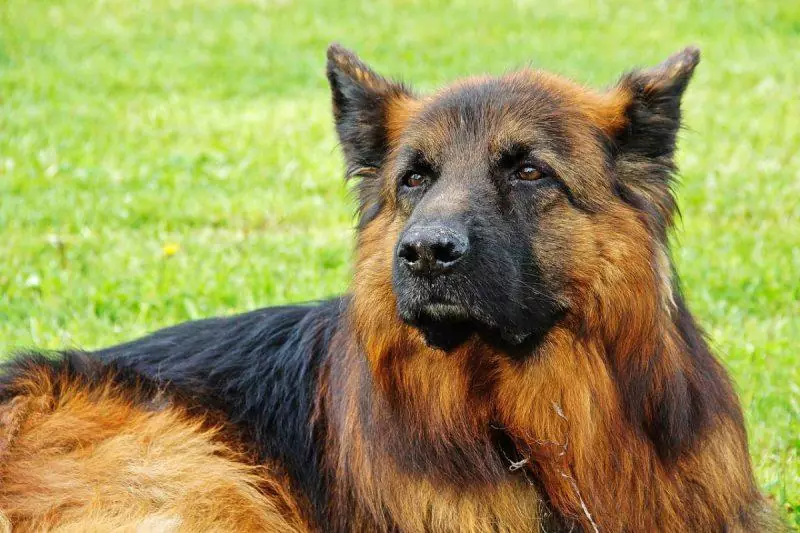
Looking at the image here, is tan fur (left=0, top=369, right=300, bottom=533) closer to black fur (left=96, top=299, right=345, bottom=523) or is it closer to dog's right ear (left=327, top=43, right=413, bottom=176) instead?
black fur (left=96, top=299, right=345, bottom=523)

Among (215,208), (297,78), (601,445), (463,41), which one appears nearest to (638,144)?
(601,445)

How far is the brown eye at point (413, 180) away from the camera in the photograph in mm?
4895

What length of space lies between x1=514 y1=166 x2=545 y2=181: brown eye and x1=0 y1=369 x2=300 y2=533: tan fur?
1.82 meters

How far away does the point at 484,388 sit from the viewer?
4.71 m

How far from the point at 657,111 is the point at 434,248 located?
126 centimetres

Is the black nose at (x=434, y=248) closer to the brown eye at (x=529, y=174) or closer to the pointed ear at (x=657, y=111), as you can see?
the brown eye at (x=529, y=174)

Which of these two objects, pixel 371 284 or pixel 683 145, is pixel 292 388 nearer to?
pixel 371 284

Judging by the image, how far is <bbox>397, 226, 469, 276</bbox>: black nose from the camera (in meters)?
4.29

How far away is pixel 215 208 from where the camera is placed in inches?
→ 425

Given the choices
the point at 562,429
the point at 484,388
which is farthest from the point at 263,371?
the point at 562,429

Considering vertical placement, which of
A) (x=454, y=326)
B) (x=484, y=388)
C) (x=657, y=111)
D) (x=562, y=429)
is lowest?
(x=562, y=429)

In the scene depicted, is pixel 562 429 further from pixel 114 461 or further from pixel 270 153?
pixel 270 153

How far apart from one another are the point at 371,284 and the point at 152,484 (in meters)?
1.29

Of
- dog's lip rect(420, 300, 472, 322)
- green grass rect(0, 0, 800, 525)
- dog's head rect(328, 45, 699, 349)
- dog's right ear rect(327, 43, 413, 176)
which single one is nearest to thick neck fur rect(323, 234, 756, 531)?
dog's head rect(328, 45, 699, 349)
